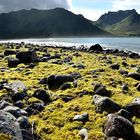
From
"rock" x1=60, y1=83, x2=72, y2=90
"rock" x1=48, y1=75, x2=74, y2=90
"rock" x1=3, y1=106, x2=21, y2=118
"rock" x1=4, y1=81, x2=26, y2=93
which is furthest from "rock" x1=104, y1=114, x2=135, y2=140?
"rock" x1=48, y1=75, x2=74, y2=90

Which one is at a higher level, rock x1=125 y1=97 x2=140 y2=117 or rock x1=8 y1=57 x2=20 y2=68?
rock x1=125 y1=97 x2=140 y2=117

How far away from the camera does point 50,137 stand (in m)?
12.3

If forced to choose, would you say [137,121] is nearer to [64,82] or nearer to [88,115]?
[88,115]

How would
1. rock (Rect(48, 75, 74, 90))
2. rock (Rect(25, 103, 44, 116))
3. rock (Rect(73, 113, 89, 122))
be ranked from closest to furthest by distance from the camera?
rock (Rect(73, 113, 89, 122)), rock (Rect(25, 103, 44, 116)), rock (Rect(48, 75, 74, 90))

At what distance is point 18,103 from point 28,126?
396cm

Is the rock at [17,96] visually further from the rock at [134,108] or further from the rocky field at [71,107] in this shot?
the rock at [134,108]

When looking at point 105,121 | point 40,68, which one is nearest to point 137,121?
point 105,121

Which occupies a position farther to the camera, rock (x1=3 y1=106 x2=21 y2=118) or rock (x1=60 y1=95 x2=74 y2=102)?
rock (x1=60 y1=95 x2=74 y2=102)

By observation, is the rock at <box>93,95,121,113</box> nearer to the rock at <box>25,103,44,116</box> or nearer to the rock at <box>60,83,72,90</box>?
the rock at <box>25,103,44,116</box>

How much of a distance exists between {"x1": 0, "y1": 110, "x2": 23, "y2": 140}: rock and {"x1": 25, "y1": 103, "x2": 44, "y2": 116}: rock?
4675mm

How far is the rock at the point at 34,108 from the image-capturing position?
581 inches

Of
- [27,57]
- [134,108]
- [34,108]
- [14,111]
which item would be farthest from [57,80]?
[27,57]

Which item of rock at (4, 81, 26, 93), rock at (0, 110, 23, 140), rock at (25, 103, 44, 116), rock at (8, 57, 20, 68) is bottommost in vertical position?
rock at (8, 57, 20, 68)

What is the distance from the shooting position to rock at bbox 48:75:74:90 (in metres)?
19.4
